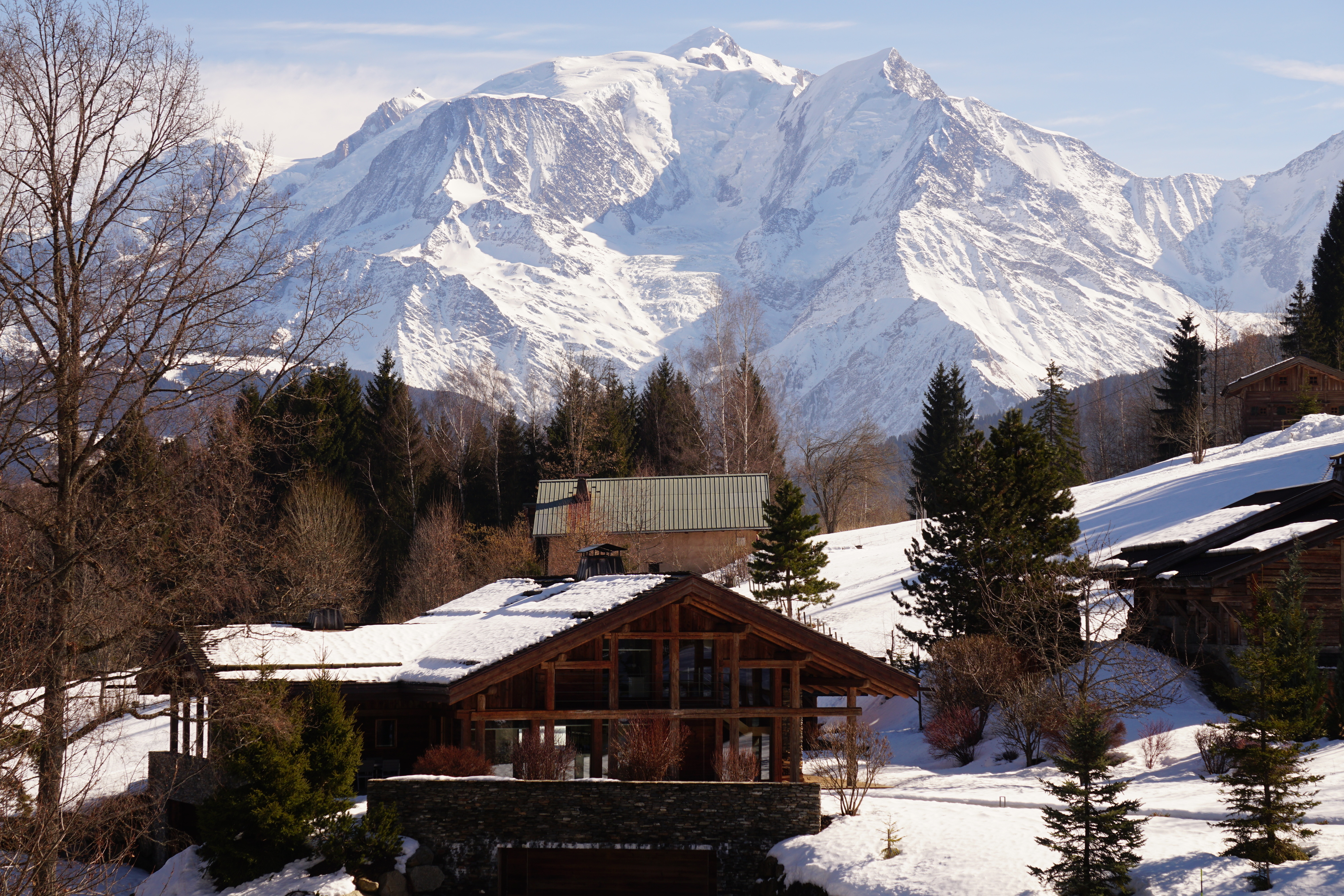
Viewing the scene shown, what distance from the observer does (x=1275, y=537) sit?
99.7 feet

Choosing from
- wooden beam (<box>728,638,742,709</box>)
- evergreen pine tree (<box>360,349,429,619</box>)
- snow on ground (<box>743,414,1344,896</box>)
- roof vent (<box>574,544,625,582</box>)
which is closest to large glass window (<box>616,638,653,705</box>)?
wooden beam (<box>728,638,742,709</box>)

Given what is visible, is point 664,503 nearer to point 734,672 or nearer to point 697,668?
point 697,668

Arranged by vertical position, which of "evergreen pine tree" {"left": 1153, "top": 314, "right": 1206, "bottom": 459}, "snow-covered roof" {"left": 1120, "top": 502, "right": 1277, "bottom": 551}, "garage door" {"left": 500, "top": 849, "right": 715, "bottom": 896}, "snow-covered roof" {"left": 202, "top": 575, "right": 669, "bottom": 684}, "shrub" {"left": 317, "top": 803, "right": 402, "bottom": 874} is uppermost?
"evergreen pine tree" {"left": 1153, "top": 314, "right": 1206, "bottom": 459}

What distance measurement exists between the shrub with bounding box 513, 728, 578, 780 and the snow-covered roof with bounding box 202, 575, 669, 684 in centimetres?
195

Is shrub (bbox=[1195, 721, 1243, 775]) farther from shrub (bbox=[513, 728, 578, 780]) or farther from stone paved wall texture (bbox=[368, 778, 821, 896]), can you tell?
shrub (bbox=[513, 728, 578, 780])

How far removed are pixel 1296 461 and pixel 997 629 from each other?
23258 millimetres

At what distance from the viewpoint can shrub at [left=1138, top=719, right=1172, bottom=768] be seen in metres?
26.9

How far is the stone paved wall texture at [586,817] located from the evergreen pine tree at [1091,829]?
5.93 m

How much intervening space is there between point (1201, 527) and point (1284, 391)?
34050mm

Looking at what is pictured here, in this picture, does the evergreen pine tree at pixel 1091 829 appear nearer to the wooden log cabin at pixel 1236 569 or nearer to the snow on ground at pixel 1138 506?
the wooden log cabin at pixel 1236 569

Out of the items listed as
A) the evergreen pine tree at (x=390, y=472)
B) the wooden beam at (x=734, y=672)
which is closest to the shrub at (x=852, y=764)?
the wooden beam at (x=734, y=672)

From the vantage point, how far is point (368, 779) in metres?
23.9

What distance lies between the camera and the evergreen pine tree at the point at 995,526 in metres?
32.8

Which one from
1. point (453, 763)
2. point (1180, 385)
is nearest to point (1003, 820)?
point (453, 763)
